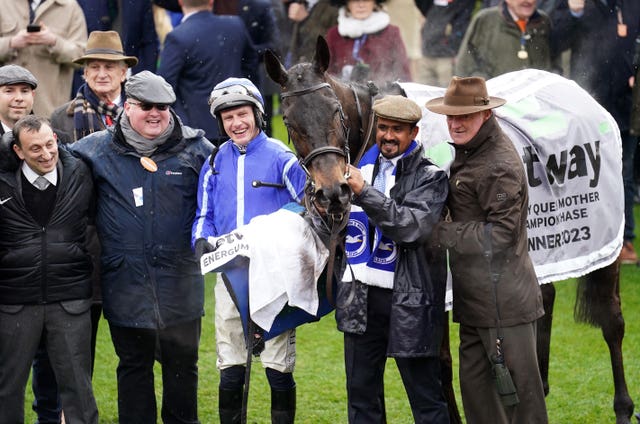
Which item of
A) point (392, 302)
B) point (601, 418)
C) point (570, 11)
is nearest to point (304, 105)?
point (392, 302)

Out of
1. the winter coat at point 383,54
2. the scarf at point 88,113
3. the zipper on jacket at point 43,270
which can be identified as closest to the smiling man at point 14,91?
the scarf at point 88,113

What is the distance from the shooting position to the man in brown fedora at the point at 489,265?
5059mm

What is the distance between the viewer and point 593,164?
6684 millimetres

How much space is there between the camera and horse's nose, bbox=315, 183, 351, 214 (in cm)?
465

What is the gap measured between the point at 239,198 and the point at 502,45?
4989 millimetres

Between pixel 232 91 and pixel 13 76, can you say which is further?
pixel 13 76

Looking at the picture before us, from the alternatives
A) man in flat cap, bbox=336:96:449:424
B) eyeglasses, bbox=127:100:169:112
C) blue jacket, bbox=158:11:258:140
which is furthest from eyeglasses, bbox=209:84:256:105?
blue jacket, bbox=158:11:258:140

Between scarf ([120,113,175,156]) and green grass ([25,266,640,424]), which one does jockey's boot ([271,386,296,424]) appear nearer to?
green grass ([25,266,640,424])

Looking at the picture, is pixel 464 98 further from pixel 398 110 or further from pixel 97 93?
pixel 97 93

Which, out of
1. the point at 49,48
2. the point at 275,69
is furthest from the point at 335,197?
the point at 49,48

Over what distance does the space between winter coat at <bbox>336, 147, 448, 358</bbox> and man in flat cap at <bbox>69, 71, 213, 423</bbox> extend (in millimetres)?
1062

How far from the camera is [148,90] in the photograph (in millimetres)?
5633

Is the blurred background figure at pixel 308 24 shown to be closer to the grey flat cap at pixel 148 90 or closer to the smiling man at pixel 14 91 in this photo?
the smiling man at pixel 14 91

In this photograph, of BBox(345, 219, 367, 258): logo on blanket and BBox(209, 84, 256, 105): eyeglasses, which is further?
BBox(209, 84, 256, 105): eyeglasses
